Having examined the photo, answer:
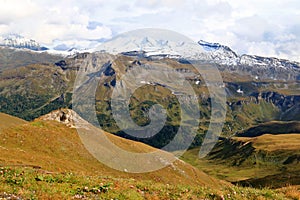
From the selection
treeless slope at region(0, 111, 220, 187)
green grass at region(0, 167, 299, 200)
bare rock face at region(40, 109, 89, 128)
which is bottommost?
treeless slope at region(0, 111, 220, 187)

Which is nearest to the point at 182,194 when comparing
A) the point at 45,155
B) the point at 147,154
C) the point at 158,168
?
the point at 45,155

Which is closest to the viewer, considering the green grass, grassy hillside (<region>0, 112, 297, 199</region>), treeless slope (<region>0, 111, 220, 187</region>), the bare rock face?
the green grass

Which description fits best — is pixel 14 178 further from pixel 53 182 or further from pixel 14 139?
pixel 14 139

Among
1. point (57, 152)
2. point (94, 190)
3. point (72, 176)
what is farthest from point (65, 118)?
point (94, 190)

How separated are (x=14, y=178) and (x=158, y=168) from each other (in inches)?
1835

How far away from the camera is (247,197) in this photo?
2002cm

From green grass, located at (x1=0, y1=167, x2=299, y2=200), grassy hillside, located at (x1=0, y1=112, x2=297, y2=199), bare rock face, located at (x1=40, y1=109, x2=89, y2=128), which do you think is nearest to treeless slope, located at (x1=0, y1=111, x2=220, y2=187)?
grassy hillside, located at (x1=0, y1=112, x2=297, y2=199)

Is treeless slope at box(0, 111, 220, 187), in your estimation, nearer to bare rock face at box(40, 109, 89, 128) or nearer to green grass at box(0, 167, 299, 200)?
bare rock face at box(40, 109, 89, 128)

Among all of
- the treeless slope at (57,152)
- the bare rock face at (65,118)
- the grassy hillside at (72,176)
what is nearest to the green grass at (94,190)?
the grassy hillside at (72,176)

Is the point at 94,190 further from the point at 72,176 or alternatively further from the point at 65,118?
the point at 65,118

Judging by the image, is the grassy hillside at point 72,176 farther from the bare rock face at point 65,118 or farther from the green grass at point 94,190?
the bare rock face at point 65,118

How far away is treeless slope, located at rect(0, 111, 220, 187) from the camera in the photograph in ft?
153

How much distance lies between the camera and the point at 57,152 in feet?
179

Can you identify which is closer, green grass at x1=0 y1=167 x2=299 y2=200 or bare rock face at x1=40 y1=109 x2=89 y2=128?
green grass at x1=0 y1=167 x2=299 y2=200
